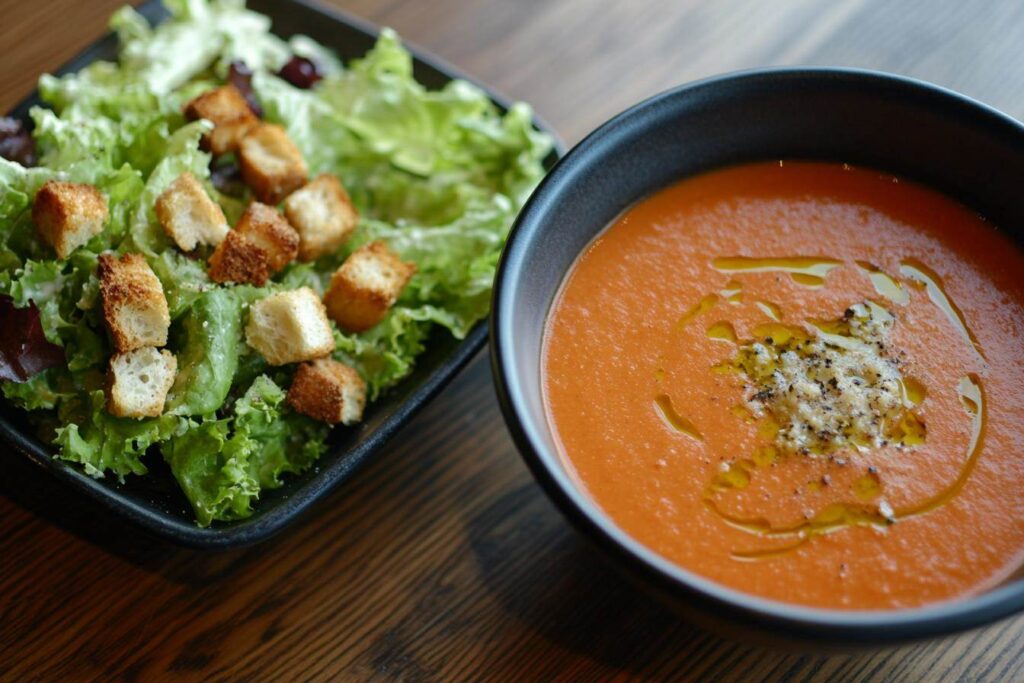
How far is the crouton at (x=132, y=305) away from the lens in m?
2.00

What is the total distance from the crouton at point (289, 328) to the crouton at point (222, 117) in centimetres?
47

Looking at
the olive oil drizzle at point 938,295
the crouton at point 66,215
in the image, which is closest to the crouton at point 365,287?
the crouton at point 66,215

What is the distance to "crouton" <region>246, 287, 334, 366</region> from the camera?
2.07 metres

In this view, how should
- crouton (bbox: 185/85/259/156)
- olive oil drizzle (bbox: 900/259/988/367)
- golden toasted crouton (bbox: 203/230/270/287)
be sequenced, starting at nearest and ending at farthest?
olive oil drizzle (bbox: 900/259/988/367), golden toasted crouton (bbox: 203/230/270/287), crouton (bbox: 185/85/259/156)

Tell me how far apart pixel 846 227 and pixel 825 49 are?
0.92 m

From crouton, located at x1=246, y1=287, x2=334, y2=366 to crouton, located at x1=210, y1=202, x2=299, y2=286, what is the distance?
0.27 feet

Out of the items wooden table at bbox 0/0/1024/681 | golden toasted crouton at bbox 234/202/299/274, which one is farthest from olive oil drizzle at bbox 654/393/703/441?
golden toasted crouton at bbox 234/202/299/274

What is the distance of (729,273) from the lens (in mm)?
2037

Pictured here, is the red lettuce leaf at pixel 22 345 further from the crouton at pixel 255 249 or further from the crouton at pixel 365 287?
the crouton at pixel 365 287

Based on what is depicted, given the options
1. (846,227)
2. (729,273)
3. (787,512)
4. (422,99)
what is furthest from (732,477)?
(422,99)

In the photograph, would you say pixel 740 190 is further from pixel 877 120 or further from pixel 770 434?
pixel 770 434

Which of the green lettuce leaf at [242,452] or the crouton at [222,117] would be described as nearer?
the green lettuce leaf at [242,452]

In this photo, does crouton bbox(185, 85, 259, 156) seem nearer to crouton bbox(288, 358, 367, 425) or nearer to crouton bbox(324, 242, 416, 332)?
crouton bbox(324, 242, 416, 332)

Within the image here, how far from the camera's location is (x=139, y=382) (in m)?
2.01
